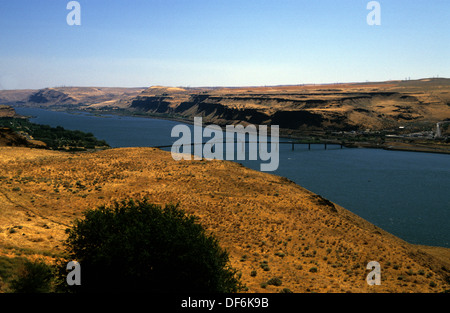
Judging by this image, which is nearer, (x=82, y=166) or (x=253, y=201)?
(x=253, y=201)

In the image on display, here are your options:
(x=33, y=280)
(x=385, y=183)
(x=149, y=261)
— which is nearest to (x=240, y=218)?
(x=149, y=261)

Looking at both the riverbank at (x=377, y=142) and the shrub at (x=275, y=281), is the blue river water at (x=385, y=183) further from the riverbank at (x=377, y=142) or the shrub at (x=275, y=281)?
the shrub at (x=275, y=281)

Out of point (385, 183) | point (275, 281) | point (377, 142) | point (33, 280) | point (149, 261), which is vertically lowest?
point (385, 183)

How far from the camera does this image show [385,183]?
6938cm

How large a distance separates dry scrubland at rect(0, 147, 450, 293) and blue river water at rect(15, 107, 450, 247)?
10.2 metres

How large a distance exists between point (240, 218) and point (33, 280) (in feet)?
61.0

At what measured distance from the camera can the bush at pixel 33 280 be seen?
13.9 m

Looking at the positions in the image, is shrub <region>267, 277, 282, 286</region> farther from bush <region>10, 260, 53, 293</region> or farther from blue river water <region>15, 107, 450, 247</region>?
blue river water <region>15, 107, 450, 247</region>

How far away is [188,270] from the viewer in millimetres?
14117

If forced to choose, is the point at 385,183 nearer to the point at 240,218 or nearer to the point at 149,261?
the point at 240,218

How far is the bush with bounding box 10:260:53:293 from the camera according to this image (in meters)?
13.9
